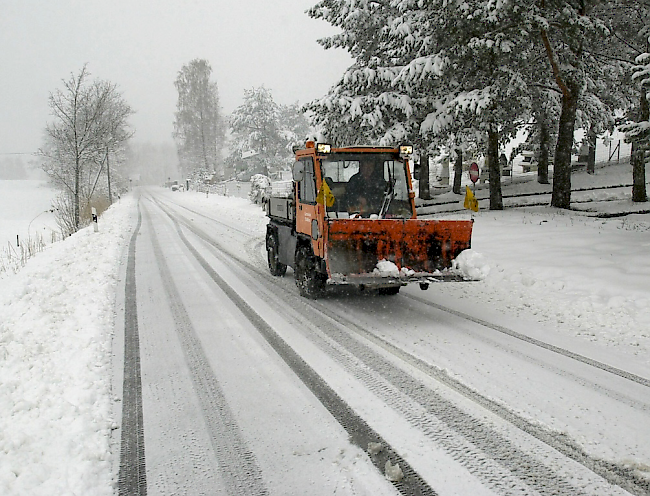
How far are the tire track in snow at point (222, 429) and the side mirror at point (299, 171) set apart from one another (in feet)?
10.3

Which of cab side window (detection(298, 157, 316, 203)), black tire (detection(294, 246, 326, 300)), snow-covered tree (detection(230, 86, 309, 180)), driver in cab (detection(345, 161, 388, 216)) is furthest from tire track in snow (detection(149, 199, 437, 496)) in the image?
snow-covered tree (detection(230, 86, 309, 180))

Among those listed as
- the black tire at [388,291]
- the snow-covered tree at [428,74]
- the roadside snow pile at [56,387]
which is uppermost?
the snow-covered tree at [428,74]

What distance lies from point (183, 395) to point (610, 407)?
12.1 ft

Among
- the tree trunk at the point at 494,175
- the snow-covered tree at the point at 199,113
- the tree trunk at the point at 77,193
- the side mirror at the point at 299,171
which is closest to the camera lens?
the side mirror at the point at 299,171

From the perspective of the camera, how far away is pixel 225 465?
3.48 metres

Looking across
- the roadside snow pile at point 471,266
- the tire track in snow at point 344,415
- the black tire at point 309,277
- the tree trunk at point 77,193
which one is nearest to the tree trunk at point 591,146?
the roadside snow pile at point 471,266

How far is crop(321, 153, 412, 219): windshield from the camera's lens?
806 cm

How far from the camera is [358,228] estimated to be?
6852 millimetres

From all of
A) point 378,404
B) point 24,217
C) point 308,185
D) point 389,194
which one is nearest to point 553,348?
point 378,404

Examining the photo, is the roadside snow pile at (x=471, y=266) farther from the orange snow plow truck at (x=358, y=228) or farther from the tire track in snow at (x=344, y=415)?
the tire track in snow at (x=344, y=415)

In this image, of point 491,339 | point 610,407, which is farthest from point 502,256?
point 610,407

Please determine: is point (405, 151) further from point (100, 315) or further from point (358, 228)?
point (100, 315)

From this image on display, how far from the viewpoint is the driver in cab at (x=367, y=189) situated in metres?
8.09

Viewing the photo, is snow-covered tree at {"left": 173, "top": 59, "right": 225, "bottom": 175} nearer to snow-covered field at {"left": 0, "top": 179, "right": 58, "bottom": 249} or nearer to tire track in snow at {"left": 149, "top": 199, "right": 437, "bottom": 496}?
snow-covered field at {"left": 0, "top": 179, "right": 58, "bottom": 249}
